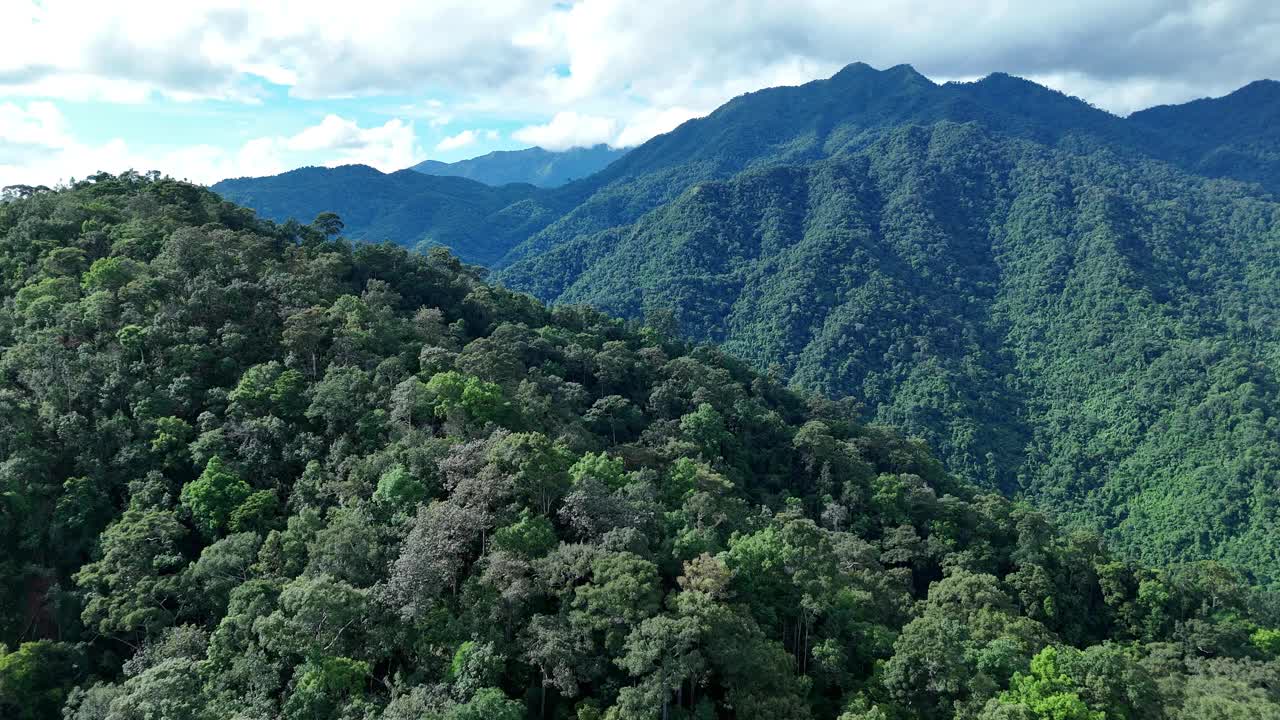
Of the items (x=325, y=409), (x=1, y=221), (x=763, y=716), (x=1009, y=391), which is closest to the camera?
(x=763, y=716)

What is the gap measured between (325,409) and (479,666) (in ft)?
51.2

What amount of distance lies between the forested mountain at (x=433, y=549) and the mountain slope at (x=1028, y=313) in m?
50.7

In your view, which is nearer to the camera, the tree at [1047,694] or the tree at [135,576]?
the tree at [1047,694]

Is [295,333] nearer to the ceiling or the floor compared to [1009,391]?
Result: nearer to the ceiling

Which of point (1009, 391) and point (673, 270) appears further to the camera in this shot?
point (673, 270)

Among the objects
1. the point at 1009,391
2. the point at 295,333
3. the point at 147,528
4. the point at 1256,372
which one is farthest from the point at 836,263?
the point at 147,528

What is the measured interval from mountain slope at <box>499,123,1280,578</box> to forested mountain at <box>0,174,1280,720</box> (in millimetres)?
50661

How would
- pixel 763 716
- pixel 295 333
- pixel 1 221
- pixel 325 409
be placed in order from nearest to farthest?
pixel 763 716 → pixel 325 409 → pixel 295 333 → pixel 1 221

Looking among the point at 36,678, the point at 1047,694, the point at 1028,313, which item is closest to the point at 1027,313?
the point at 1028,313

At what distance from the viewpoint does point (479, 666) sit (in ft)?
67.1

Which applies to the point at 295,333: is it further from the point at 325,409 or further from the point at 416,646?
the point at 416,646

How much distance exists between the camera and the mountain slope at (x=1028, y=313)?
314ft

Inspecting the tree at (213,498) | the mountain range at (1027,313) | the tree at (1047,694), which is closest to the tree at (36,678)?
the tree at (213,498)

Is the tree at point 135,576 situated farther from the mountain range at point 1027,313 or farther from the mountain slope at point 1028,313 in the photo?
the mountain slope at point 1028,313
